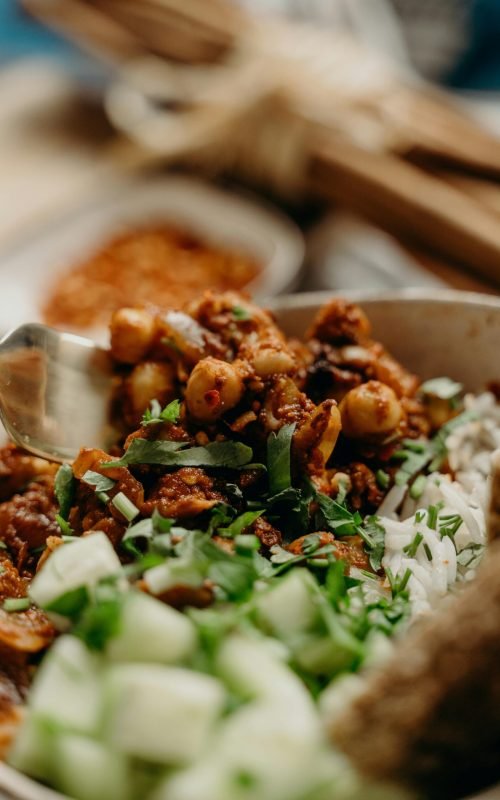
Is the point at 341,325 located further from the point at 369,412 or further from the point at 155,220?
the point at 155,220

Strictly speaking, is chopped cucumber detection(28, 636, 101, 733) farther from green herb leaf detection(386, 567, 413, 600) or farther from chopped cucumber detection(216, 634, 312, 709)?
green herb leaf detection(386, 567, 413, 600)

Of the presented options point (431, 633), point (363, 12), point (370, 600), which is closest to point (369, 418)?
point (370, 600)

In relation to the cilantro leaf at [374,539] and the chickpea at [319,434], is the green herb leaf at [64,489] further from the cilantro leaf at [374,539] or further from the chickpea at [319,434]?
the cilantro leaf at [374,539]

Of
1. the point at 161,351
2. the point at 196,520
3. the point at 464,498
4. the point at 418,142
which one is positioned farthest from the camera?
the point at 418,142

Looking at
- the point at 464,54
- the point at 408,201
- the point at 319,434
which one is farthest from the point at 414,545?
the point at 464,54

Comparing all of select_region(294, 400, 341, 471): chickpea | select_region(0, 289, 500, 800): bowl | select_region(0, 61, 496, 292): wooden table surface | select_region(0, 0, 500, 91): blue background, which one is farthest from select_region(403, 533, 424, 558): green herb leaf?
select_region(0, 0, 500, 91): blue background

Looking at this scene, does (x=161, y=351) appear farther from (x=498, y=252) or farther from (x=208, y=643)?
(x=498, y=252)
